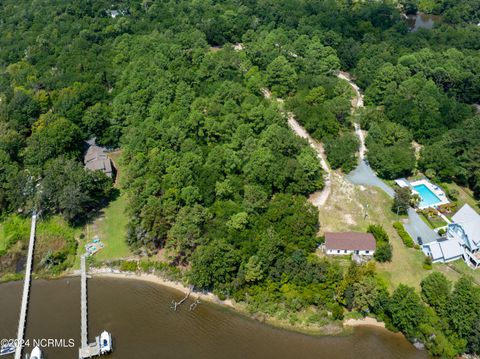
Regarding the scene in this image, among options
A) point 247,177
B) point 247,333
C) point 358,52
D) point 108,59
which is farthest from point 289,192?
point 108,59

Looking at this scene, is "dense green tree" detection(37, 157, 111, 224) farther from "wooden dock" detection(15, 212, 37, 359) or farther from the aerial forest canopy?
Answer: "wooden dock" detection(15, 212, 37, 359)

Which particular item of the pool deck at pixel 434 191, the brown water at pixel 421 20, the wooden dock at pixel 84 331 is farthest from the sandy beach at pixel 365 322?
the brown water at pixel 421 20

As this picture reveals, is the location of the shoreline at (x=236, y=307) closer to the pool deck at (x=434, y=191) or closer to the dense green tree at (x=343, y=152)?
the pool deck at (x=434, y=191)

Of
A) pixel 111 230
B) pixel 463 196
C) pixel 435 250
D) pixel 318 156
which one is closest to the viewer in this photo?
pixel 435 250

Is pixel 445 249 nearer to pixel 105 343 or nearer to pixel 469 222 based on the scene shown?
pixel 469 222

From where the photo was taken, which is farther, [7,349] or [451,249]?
[451,249]

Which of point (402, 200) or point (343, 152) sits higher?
point (343, 152)

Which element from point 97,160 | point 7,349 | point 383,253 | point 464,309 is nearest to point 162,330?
point 7,349
